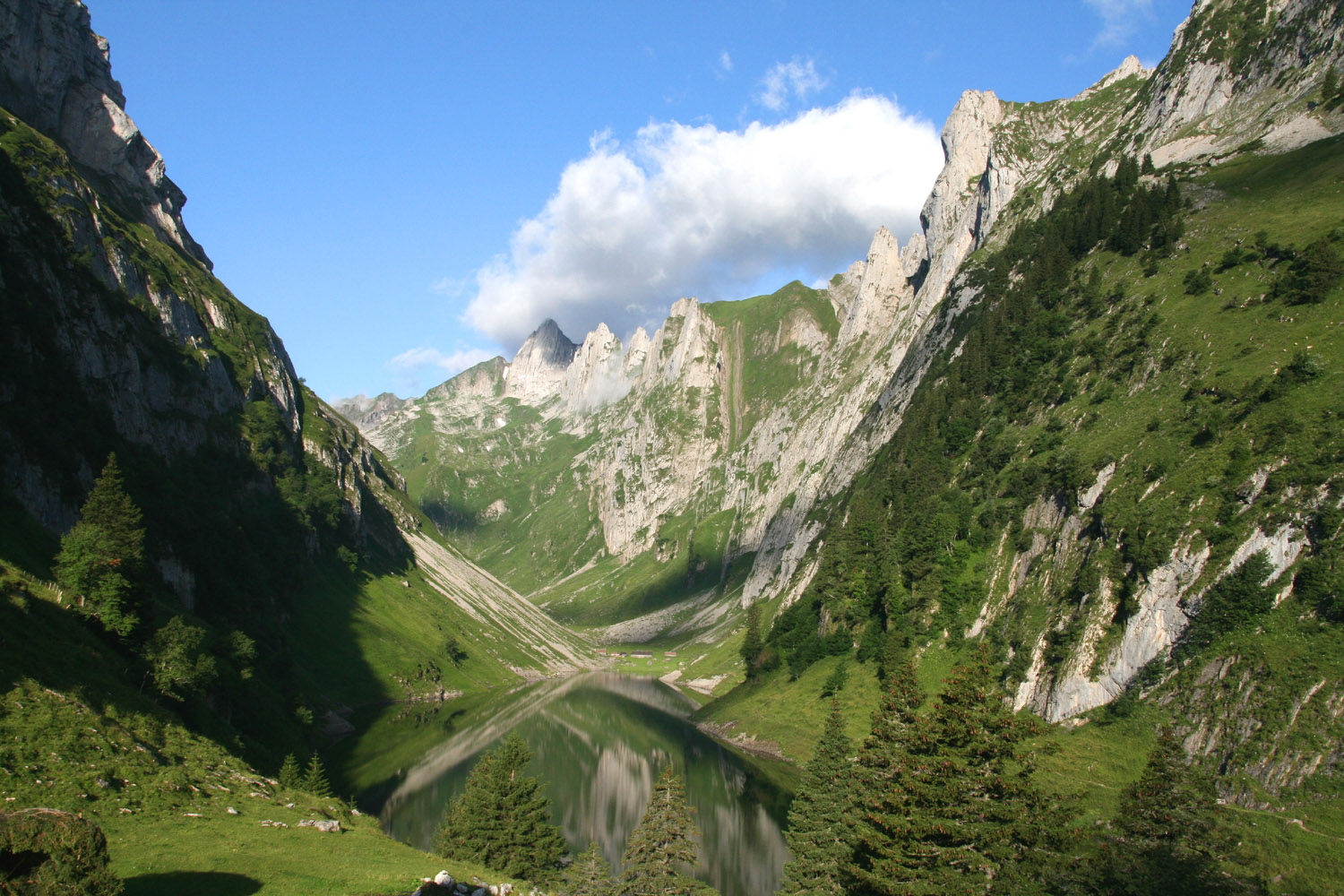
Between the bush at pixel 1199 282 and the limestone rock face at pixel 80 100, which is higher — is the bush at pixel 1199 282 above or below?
below

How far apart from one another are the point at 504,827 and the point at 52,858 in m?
31.4

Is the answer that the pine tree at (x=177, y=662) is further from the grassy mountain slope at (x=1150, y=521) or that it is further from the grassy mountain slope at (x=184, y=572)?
the grassy mountain slope at (x=1150, y=521)

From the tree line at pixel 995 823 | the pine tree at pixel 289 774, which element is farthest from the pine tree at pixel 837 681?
the pine tree at pixel 289 774

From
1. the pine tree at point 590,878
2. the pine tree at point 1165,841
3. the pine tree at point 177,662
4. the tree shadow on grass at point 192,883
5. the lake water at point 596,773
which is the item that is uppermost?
the pine tree at point 177,662

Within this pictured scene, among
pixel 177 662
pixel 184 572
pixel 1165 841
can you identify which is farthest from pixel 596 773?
pixel 1165 841

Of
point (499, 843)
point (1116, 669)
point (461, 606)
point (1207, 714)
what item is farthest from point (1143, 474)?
point (461, 606)

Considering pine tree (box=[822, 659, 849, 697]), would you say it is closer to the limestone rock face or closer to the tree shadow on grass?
the tree shadow on grass

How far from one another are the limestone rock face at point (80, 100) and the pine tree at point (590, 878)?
166 m

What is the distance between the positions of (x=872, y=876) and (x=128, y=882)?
22.9 meters

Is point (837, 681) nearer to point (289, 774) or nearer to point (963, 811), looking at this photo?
point (289, 774)

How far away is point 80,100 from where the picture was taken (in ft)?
511

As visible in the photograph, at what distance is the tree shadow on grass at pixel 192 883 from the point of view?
2091 centimetres

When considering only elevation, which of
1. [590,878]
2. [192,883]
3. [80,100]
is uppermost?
[80,100]

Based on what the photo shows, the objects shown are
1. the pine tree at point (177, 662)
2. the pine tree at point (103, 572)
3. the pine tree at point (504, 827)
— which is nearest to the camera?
the pine tree at point (504, 827)
